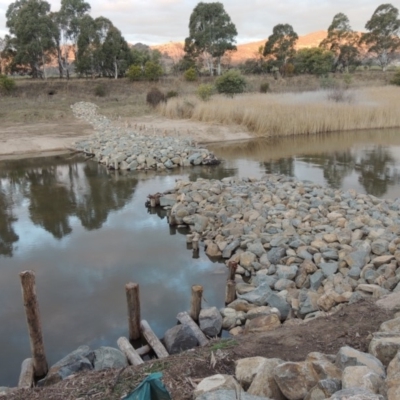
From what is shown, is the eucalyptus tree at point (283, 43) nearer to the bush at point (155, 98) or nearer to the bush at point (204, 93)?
the bush at point (155, 98)

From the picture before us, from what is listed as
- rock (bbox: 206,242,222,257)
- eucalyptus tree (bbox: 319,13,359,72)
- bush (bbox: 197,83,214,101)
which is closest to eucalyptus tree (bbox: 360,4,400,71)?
eucalyptus tree (bbox: 319,13,359,72)

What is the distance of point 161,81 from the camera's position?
3244cm

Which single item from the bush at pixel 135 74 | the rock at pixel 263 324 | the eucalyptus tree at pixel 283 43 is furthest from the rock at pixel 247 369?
the eucalyptus tree at pixel 283 43

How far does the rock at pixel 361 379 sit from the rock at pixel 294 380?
0.22 m

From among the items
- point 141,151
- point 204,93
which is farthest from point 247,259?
point 204,93

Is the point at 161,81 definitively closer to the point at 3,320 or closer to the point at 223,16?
the point at 223,16

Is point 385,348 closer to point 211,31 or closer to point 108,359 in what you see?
point 108,359

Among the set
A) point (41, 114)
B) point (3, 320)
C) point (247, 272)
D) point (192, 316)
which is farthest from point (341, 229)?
point (41, 114)

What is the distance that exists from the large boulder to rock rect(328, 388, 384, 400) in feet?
7.04

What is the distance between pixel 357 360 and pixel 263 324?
173 cm

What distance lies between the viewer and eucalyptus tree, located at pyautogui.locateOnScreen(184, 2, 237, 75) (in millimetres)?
37250

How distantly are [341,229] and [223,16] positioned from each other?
35017mm

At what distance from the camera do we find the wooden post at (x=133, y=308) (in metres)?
4.06

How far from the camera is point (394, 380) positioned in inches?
84.1
